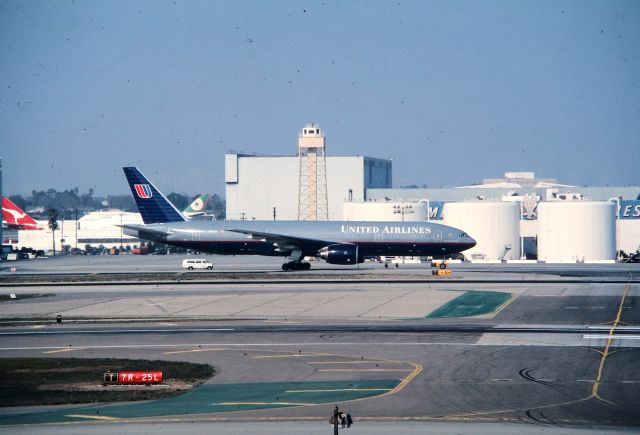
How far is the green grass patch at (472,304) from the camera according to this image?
164ft

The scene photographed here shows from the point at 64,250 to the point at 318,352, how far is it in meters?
157

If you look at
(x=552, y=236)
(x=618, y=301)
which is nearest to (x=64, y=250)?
(x=552, y=236)

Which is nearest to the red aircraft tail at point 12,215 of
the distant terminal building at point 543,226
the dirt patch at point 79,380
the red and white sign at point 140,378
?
the distant terminal building at point 543,226

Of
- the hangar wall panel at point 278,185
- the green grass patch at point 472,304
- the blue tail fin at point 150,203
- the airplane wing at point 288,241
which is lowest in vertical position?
the green grass patch at point 472,304

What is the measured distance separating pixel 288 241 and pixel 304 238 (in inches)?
67.1

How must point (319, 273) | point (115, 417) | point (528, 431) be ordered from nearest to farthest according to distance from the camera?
1. point (528, 431)
2. point (115, 417)
3. point (319, 273)

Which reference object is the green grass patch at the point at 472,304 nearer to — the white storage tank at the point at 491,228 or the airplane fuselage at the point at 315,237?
the airplane fuselage at the point at 315,237

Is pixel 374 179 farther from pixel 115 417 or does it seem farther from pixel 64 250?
pixel 115 417

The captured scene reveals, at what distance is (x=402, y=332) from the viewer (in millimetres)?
42250

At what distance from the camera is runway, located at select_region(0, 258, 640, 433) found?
1013 inches

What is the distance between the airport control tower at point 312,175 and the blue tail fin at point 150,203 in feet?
276

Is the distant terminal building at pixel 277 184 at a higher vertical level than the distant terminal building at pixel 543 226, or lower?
higher

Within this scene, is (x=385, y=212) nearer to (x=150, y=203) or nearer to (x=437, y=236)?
(x=437, y=236)

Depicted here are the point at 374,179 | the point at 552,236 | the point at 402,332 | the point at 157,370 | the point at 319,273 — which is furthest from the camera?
the point at 374,179
